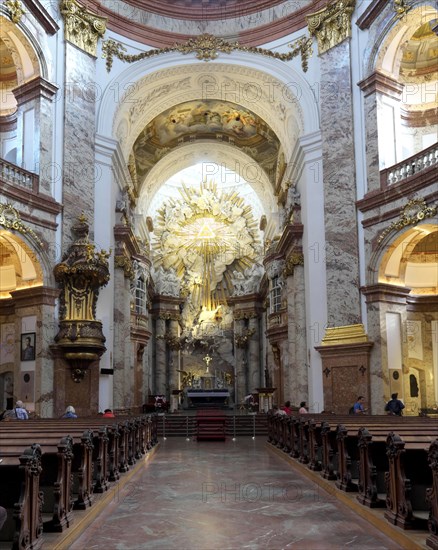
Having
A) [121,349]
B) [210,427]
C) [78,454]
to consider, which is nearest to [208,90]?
[121,349]

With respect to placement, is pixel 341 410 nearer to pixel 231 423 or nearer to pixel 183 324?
pixel 231 423

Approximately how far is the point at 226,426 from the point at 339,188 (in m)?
7.44

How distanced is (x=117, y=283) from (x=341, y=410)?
24.7 ft

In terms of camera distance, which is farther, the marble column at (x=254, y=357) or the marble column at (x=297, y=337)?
the marble column at (x=254, y=357)

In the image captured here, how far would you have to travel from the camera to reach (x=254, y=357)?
28.6 m

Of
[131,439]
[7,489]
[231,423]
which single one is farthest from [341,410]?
[7,489]

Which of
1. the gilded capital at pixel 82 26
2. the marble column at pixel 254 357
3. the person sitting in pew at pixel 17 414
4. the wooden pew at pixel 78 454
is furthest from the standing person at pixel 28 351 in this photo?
the marble column at pixel 254 357

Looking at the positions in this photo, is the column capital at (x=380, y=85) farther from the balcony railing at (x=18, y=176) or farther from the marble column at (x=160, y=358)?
the marble column at (x=160, y=358)

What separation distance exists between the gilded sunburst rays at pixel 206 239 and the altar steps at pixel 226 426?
12.5 meters

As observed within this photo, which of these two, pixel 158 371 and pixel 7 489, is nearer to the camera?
pixel 7 489

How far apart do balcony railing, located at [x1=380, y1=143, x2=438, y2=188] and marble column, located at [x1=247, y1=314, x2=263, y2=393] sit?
1410 cm

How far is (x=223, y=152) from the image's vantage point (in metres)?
27.9

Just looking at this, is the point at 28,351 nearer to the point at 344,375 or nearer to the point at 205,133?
the point at 344,375

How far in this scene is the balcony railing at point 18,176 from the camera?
567 inches
